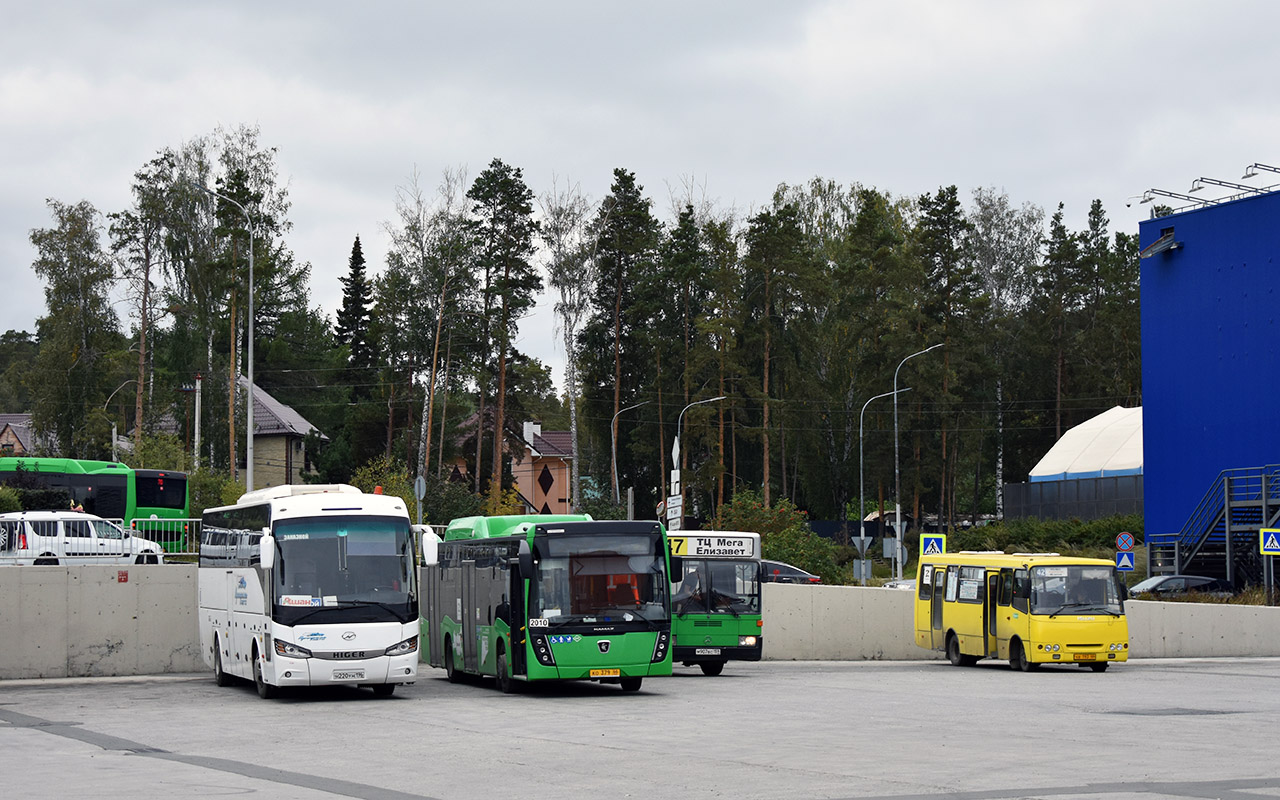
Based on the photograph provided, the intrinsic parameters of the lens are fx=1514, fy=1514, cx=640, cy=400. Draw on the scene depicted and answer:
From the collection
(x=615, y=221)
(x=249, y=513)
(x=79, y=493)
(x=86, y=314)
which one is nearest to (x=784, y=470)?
(x=615, y=221)

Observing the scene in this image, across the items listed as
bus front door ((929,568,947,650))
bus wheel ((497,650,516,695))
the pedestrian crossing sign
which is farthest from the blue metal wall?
bus wheel ((497,650,516,695))

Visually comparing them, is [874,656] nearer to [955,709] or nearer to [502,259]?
[955,709]

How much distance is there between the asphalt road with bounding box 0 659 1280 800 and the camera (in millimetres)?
11883

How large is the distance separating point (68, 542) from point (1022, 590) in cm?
2120

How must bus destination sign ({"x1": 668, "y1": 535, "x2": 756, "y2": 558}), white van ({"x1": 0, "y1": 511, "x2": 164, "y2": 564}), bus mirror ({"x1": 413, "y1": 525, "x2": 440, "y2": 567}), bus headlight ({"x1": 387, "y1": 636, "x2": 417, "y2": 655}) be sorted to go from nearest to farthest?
bus headlight ({"x1": 387, "y1": 636, "x2": 417, "y2": 655})
bus mirror ({"x1": 413, "y1": 525, "x2": 440, "y2": 567})
bus destination sign ({"x1": 668, "y1": 535, "x2": 756, "y2": 558})
white van ({"x1": 0, "y1": 511, "x2": 164, "y2": 564})

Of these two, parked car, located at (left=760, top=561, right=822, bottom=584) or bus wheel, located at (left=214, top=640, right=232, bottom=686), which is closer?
bus wheel, located at (left=214, top=640, right=232, bottom=686)

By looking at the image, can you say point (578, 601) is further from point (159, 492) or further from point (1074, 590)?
point (159, 492)

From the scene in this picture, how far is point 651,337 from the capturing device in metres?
75.7

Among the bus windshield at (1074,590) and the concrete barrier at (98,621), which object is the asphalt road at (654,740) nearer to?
the concrete barrier at (98,621)

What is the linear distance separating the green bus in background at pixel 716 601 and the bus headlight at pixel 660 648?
5.59m

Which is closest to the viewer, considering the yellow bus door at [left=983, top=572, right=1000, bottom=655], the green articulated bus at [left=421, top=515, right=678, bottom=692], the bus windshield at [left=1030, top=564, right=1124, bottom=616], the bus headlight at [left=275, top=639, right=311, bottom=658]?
the bus headlight at [left=275, top=639, right=311, bottom=658]

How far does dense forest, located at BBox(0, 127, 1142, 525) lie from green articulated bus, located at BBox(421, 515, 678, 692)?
40.2m

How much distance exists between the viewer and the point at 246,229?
2589 inches

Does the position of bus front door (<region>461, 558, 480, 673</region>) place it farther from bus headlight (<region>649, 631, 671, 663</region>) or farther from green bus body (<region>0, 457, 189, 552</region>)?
green bus body (<region>0, 457, 189, 552</region>)
